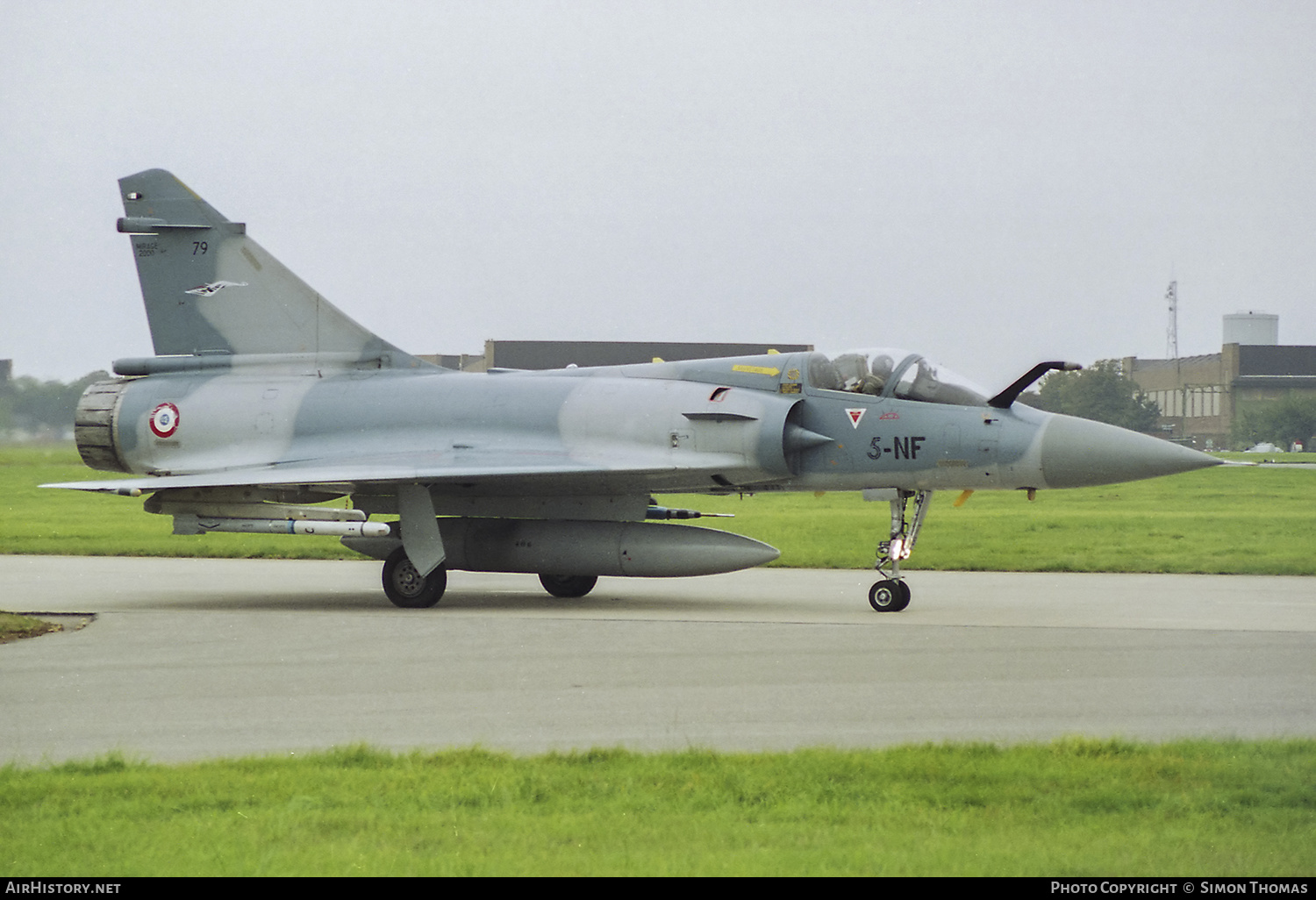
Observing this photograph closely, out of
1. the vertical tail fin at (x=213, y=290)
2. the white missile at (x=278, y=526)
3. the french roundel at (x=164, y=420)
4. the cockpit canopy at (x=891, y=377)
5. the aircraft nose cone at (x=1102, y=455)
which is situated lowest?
the white missile at (x=278, y=526)

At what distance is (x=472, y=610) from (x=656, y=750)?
6.88 metres

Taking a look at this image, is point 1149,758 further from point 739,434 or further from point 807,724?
point 739,434

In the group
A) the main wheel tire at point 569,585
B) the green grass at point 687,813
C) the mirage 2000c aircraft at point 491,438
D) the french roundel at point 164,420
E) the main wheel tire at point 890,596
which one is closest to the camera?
the green grass at point 687,813

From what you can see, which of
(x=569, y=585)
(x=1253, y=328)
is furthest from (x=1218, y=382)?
(x=569, y=585)

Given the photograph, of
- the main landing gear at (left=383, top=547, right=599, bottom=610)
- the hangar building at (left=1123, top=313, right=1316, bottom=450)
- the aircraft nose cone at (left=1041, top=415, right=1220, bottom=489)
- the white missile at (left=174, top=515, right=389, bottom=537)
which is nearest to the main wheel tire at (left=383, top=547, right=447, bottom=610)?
the main landing gear at (left=383, top=547, right=599, bottom=610)

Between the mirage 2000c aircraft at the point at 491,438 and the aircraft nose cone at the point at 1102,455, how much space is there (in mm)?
17

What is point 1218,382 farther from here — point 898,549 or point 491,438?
point 491,438

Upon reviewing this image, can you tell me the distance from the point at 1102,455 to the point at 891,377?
201cm

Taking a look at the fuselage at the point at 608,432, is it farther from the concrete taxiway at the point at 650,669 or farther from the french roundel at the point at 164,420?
the concrete taxiway at the point at 650,669

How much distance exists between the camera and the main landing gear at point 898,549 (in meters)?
11.9

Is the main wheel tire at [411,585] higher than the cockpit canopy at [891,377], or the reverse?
the cockpit canopy at [891,377]

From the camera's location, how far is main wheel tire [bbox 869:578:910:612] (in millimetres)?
11883

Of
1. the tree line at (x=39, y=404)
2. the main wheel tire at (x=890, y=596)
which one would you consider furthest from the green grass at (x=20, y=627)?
the main wheel tire at (x=890, y=596)
